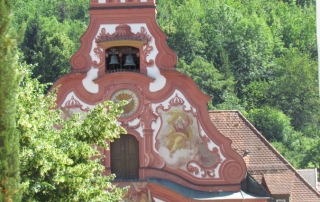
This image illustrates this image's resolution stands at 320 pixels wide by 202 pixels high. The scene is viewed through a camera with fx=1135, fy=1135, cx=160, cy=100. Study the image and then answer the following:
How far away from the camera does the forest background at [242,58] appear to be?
90.7 metres

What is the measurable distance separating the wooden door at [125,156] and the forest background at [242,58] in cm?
3745

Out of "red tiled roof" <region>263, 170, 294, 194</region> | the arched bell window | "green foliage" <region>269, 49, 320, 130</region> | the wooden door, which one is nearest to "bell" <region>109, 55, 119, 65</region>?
the arched bell window

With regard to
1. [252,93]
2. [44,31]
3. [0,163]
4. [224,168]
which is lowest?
[0,163]

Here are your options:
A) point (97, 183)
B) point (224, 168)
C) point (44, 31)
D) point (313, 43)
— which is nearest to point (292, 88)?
point (313, 43)

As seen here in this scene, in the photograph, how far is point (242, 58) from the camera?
106125mm

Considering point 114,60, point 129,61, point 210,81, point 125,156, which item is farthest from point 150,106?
point 210,81

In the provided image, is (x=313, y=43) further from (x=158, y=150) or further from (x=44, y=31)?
(x=158, y=150)

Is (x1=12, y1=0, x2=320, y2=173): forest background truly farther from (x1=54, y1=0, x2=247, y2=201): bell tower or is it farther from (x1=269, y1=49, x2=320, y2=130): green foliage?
(x1=54, y1=0, x2=247, y2=201): bell tower

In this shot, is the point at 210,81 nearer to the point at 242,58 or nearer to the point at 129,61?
the point at 242,58

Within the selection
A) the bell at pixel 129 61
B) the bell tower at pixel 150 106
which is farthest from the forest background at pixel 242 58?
the bell at pixel 129 61

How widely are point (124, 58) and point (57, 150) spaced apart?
13.5m

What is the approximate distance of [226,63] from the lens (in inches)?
4028

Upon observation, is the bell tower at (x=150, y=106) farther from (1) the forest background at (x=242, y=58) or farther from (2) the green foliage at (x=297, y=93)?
(2) the green foliage at (x=297, y=93)

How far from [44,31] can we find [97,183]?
73306 millimetres
